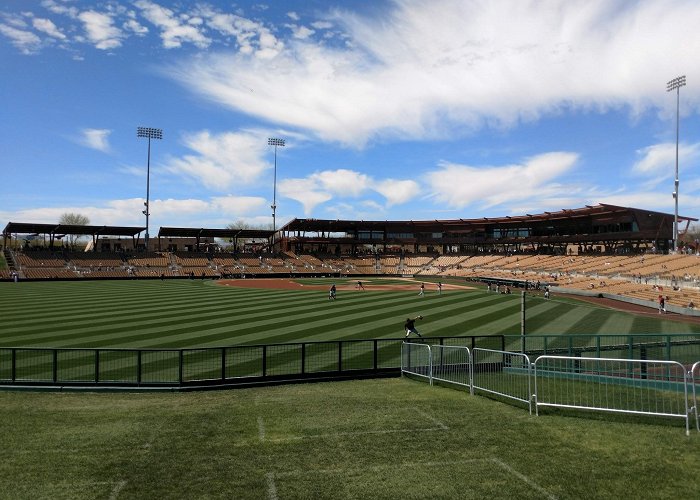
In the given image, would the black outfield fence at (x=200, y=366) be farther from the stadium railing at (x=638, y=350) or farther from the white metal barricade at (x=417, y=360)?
the stadium railing at (x=638, y=350)

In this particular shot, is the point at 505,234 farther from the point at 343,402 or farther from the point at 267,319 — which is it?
the point at 343,402

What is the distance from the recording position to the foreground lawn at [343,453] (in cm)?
580

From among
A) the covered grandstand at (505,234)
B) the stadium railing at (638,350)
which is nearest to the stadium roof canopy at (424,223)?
the covered grandstand at (505,234)

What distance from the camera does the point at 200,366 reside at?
53.2 ft

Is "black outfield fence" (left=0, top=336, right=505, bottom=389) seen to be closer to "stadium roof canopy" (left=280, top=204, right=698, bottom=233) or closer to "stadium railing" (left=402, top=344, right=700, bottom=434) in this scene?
"stadium railing" (left=402, top=344, right=700, bottom=434)

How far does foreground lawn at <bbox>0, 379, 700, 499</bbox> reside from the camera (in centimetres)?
580

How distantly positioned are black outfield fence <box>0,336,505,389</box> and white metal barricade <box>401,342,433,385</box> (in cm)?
60

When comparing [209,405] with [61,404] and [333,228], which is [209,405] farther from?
[333,228]

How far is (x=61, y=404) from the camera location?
11133 mm

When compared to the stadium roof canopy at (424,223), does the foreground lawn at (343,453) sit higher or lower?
lower

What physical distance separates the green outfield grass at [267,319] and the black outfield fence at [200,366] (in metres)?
3.21

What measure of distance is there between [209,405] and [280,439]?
151 inches

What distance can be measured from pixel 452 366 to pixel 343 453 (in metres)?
7.05

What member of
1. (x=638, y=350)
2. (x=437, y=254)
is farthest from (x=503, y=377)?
(x=437, y=254)
